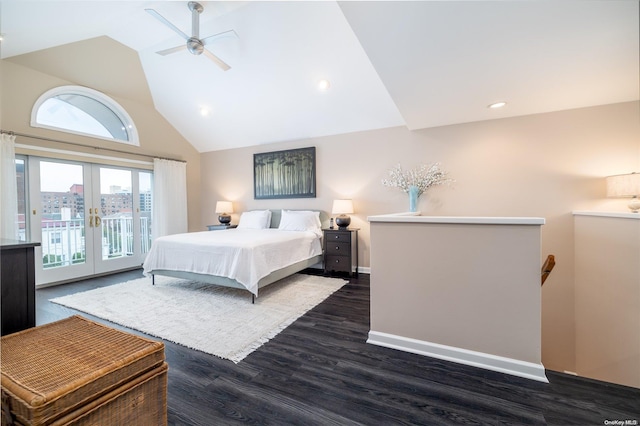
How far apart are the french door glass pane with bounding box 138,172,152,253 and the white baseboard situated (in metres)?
5.03

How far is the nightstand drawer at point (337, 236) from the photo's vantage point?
4.24 meters

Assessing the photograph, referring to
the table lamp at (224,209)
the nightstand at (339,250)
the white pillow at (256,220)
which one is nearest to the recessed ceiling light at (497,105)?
the nightstand at (339,250)

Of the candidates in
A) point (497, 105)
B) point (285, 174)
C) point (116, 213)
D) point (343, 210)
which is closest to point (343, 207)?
point (343, 210)

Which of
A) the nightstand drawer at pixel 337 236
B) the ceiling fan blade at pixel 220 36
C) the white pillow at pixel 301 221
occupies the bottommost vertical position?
the nightstand drawer at pixel 337 236

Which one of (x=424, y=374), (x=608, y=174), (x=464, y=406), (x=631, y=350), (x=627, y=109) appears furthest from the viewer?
(x=608, y=174)

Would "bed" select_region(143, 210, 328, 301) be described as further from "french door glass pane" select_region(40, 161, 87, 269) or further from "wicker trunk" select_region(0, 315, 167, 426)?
"wicker trunk" select_region(0, 315, 167, 426)

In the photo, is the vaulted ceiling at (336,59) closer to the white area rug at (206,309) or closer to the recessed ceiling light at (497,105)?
the recessed ceiling light at (497,105)

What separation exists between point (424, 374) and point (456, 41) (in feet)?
8.17

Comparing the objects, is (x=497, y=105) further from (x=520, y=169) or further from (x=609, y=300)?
(x=609, y=300)

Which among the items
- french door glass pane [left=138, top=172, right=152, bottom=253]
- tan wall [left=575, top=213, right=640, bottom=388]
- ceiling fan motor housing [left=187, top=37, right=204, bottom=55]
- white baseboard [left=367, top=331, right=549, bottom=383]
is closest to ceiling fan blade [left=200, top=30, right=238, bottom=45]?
ceiling fan motor housing [left=187, top=37, right=204, bottom=55]

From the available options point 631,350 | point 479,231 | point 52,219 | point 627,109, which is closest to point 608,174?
point 627,109

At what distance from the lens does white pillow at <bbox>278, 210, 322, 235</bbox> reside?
461 centimetres

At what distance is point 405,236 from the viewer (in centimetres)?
211

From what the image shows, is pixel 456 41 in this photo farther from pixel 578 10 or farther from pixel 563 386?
pixel 563 386
